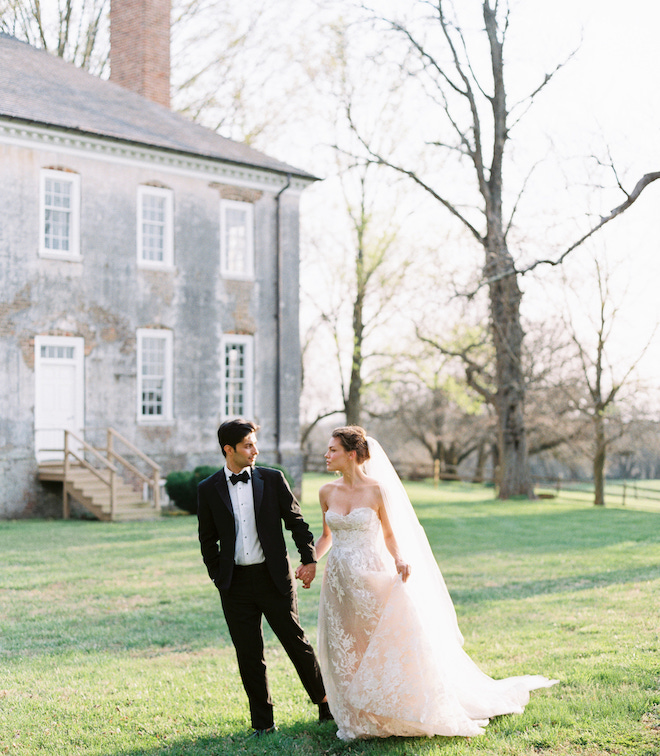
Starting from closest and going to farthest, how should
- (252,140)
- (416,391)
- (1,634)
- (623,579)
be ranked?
(1,634) → (623,579) → (252,140) → (416,391)

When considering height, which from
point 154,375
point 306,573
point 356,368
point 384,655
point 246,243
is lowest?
point 384,655

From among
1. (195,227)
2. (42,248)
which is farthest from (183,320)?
(42,248)

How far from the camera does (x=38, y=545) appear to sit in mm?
15234

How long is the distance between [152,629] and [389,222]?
101ft

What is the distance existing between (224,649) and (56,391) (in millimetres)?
13882

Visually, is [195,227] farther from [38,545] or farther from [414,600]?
[414,600]

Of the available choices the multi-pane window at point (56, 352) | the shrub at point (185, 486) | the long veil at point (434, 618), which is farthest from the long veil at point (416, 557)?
the multi-pane window at point (56, 352)

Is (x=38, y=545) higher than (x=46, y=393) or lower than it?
lower

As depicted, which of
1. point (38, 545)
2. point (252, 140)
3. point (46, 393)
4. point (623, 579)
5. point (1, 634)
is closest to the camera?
point (1, 634)

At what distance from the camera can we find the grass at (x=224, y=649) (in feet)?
18.4

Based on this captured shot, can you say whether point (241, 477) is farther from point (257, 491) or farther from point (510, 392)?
point (510, 392)

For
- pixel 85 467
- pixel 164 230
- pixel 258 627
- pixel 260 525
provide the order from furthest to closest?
1. pixel 164 230
2. pixel 85 467
3. pixel 258 627
4. pixel 260 525

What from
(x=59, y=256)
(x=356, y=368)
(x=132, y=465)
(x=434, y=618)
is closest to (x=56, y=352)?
(x=59, y=256)

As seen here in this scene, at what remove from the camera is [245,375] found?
81.4 ft
